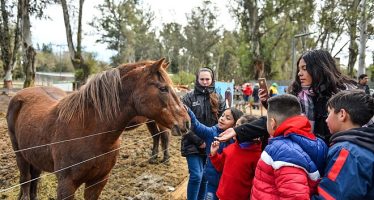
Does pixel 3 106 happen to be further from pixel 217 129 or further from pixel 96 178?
pixel 217 129

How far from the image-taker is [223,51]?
139ft

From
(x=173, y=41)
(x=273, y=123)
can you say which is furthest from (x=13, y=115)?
(x=173, y=41)

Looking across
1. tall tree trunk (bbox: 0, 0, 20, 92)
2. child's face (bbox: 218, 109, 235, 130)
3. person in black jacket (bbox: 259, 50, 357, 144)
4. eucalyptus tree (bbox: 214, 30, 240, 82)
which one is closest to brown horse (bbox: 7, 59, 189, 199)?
child's face (bbox: 218, 109, 235, 130)

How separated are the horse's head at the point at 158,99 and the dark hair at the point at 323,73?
1.11m

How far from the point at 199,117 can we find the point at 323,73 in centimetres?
175

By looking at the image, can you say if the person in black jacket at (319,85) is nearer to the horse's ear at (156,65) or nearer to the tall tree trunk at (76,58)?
the horse's ear at (156,65)

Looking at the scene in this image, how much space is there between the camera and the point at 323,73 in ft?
7.44

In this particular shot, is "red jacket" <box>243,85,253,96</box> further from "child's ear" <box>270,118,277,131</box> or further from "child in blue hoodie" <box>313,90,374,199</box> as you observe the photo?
"child in blue hoodie" <box>313,90,374,199</box>

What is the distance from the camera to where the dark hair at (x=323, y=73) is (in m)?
2.26

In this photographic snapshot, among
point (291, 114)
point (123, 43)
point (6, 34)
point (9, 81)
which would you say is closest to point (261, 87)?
point (291, 114)

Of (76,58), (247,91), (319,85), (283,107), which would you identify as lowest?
(247,91)

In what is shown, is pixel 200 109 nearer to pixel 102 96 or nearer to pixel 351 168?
pixel 102 96

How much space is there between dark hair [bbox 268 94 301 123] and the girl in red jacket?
518mm

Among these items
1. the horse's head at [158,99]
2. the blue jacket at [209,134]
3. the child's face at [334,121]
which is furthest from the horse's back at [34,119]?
the child's face at [334,121]
